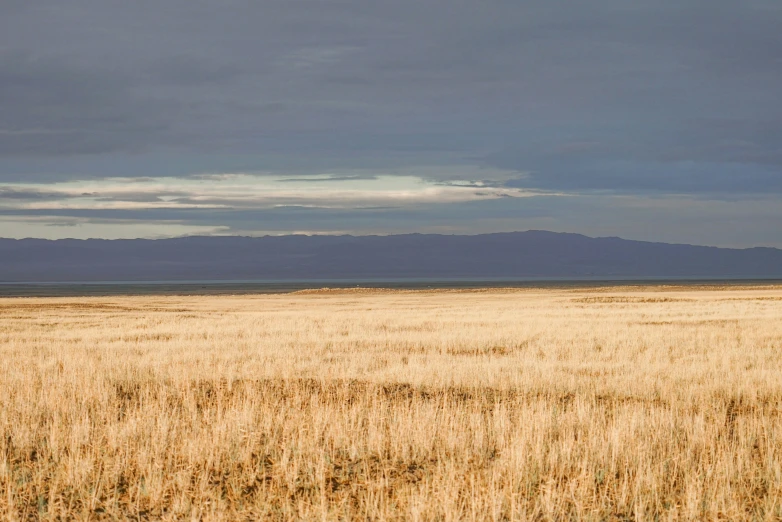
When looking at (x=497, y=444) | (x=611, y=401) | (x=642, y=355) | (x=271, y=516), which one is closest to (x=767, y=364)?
(x=642, y=355)

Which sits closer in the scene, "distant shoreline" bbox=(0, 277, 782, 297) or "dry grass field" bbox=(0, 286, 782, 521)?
"dry grass field" bbox=(0, 286, 782, 521)

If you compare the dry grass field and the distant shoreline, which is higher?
the dry grass field

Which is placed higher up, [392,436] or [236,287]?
[392,436]

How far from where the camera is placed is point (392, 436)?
9945mm

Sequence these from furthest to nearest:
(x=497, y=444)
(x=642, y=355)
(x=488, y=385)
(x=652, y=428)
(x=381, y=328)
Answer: (x=381, y=328), (x=642, y=355), (x=488, y=385), (x=652, y=428), (x=497, y=444)

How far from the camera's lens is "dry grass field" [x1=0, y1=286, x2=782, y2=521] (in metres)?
7.66

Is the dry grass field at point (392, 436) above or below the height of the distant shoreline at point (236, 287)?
above

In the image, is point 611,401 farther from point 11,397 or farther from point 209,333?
point 209,333

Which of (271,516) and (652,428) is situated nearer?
(271,516)

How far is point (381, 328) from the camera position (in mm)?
30469

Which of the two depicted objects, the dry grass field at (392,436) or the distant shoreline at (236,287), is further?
the distant shoreline at (236,287)

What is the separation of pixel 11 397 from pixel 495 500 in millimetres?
9191

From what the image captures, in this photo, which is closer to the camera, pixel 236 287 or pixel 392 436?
pixel 392 436

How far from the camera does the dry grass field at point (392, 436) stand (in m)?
7.66
